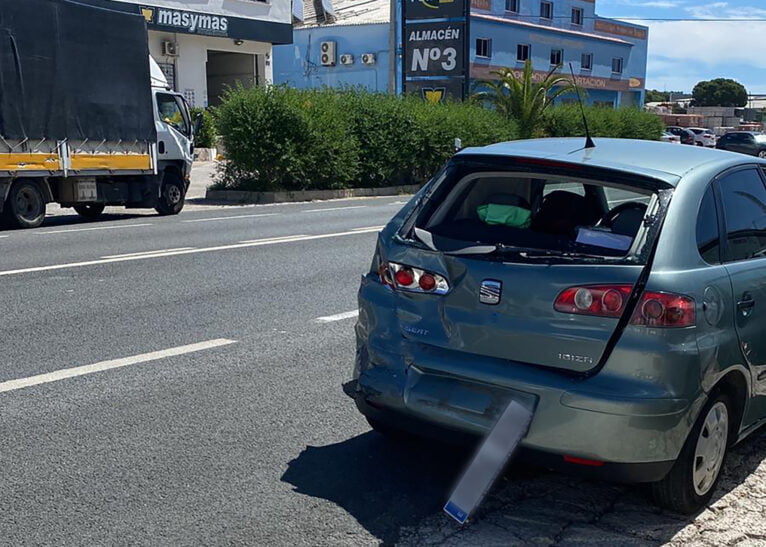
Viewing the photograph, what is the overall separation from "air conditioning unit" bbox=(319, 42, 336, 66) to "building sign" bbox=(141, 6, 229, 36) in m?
16.1

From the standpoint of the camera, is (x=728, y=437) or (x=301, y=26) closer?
(x=728, y=437)

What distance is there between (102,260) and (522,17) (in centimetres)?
4829

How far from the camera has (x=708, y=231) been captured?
4293mm

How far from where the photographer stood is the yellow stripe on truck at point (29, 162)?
1529 centimetres

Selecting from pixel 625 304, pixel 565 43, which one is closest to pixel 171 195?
pixel 625 304

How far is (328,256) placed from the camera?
12.0 metres

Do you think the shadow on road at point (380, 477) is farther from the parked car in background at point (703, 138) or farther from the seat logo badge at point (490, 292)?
the parked car in background at point (703, 138)

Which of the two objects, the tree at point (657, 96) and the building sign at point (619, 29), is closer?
the building sign at point (619, 29)

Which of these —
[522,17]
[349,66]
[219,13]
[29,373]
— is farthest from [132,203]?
[522,17]

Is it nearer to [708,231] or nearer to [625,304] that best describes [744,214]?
[708,231]

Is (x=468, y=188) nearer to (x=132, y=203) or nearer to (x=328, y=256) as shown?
(x=328, y=256)

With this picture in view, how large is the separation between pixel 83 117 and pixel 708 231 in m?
14.5

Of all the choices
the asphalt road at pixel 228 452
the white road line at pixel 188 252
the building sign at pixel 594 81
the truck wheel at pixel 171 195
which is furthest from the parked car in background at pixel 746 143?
the asphalt road at pixel 228 452

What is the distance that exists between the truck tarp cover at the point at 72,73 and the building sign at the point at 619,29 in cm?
4968
